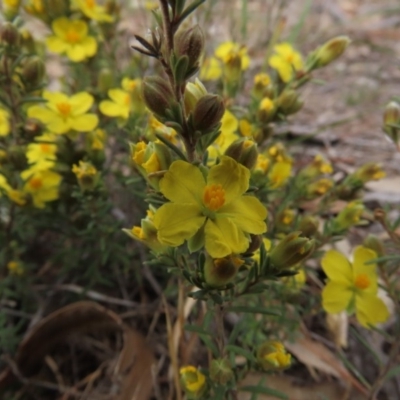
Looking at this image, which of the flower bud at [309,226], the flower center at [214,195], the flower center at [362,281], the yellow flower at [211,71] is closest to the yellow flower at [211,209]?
the flower center at [214,195]

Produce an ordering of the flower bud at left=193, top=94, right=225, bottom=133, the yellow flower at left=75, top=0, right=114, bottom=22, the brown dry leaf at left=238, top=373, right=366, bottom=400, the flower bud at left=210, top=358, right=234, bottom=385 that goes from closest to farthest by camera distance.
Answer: the flower bud at left=193, top=94, right=225, bottom=133
the flower bud at left=210, top=358, right=234, bottom=385
the brown dry leaf at left=238, top=373, right=366, bottom=400
the yellow flower at left=75, top=0, right=114, bottom=22

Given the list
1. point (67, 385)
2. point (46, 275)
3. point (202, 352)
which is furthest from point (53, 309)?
point (202, 352)

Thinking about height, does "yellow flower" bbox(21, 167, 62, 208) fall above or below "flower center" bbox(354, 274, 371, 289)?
above

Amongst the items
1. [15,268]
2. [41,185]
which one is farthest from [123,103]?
[15,268]

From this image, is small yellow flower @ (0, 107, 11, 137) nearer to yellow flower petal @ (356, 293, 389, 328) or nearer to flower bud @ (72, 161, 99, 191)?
flower bud @ (72, 161, 99, 191)

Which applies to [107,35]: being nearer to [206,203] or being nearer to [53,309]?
[53,309]

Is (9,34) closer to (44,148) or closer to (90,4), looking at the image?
(44,148)

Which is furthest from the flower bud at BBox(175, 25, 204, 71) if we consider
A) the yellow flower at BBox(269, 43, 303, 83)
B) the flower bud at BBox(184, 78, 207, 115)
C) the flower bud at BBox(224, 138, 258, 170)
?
the yellow flower at BBox(269, 43, 303, 83)

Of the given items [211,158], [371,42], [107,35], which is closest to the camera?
[211,158]
